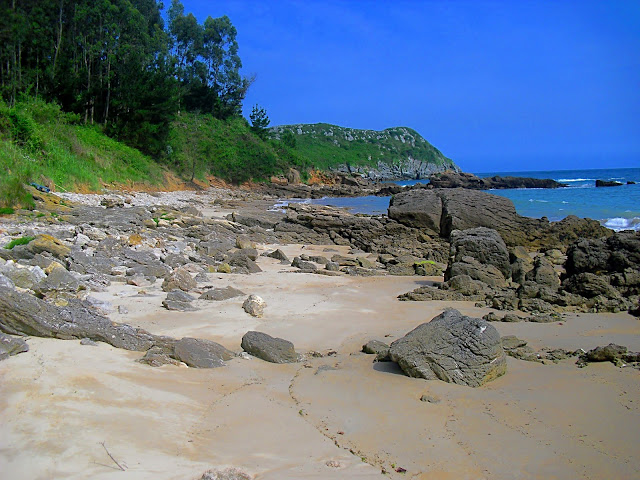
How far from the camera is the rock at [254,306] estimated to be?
713 centimetres

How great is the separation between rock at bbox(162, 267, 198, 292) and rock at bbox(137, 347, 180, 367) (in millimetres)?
2851

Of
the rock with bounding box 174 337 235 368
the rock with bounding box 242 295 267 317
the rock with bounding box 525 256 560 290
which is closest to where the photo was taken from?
the rock with bounding box 174 337 235 368

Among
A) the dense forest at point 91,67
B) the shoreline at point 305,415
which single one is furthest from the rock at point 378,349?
the dense forest at point 91,67

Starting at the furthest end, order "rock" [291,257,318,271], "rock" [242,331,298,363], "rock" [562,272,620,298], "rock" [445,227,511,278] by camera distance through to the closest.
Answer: "rock" [291,257,318,271] < "rock" [445,227,511,278] < "rock" [562,272,620,298] < "rock" [242,331,298,363]

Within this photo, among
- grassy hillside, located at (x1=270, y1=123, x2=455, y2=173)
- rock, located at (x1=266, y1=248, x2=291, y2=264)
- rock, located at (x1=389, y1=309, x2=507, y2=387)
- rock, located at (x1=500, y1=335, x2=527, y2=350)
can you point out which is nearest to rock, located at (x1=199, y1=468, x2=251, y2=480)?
rock, located at (x1=389, y1=309, x2=507, y2=387)

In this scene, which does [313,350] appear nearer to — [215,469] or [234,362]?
[234,362]

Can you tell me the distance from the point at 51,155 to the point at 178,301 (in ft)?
51.0

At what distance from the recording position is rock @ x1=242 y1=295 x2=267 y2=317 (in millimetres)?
7131

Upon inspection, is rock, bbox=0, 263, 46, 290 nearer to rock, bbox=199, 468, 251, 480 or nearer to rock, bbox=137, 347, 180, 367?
rock, bbox=137, 347, 180, 367

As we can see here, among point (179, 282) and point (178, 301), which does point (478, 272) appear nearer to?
point (179, 282)

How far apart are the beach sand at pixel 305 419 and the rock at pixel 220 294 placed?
159 centimetres

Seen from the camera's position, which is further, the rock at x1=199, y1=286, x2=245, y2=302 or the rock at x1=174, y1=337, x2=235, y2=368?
the rock at x1=199, y1=286, x2=245, y2=302

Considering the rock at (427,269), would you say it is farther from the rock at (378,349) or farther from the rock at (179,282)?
the rock at (378,349)

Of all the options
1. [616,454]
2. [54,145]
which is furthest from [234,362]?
[54,145]
